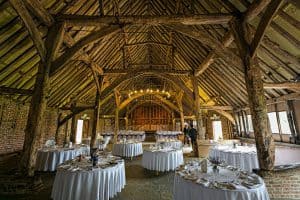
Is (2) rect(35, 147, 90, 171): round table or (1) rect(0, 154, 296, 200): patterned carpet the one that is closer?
(1) rect(0, 154, 296, 200): patterned carpet

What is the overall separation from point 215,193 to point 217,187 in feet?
0.25

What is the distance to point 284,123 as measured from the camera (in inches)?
271

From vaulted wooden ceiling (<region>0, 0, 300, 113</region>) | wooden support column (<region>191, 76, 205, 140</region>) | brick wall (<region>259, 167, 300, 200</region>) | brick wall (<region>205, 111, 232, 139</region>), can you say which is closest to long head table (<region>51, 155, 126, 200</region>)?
vaulted wooden ceiling (<region>0, 0, 300, 113</region>)

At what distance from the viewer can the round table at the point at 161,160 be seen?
208 inches

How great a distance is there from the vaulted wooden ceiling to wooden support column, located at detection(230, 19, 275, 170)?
0.92 feet

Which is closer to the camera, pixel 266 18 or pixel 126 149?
pixel 266 18

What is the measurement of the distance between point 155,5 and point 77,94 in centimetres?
660

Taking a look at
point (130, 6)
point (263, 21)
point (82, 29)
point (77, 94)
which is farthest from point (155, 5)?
point (77, 94)

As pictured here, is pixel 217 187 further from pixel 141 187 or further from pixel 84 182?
pixel 141 187

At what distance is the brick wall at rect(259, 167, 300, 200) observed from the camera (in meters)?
3.42

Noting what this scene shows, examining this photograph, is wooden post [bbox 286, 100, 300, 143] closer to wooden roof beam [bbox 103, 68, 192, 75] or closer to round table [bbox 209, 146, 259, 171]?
round table [bbox 209, 146, 259, 171]

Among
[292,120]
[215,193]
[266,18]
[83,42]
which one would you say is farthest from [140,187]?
[292,120]

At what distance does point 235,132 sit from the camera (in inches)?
458

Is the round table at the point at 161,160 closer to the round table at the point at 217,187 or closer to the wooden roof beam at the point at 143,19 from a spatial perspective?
the round table at the point at 217,187
